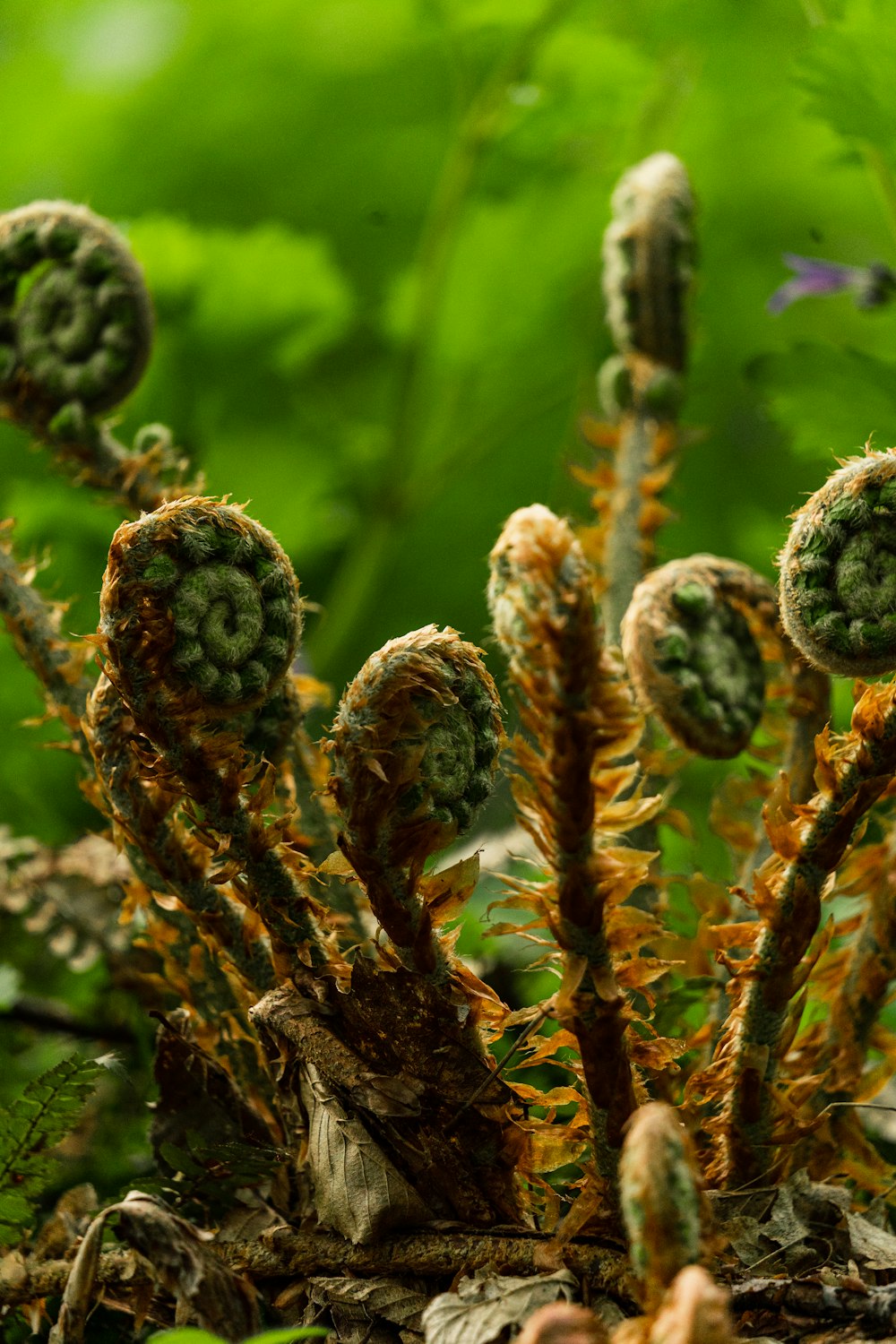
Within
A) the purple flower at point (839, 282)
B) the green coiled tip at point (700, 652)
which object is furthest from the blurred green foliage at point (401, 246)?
the green coiled tip at point (700, 652)

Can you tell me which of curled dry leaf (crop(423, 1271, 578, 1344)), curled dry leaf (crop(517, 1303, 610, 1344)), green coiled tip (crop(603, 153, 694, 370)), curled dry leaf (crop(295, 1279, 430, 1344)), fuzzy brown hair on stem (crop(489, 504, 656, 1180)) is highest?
green coiled tip (crop(603, 153, 694, 370))

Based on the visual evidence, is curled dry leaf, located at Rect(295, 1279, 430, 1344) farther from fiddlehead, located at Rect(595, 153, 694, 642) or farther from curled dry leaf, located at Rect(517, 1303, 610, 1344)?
fiddlehead, located at Rect(595, 153, 694, 642)

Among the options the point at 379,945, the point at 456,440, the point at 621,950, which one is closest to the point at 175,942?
the point at 379,945

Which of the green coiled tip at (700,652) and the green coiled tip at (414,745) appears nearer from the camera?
the green coiled tip at (414,745)

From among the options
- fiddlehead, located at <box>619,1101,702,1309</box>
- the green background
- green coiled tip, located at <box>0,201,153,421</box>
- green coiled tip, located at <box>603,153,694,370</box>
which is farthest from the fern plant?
the green background

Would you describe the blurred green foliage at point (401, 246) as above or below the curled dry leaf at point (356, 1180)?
above

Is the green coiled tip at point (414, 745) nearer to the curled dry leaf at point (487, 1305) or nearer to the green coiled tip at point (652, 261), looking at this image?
the curled dry leaf at point (487, 1305)

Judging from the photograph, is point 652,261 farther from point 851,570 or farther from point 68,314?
point 851,570

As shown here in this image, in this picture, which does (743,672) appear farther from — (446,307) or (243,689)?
(446,307)
